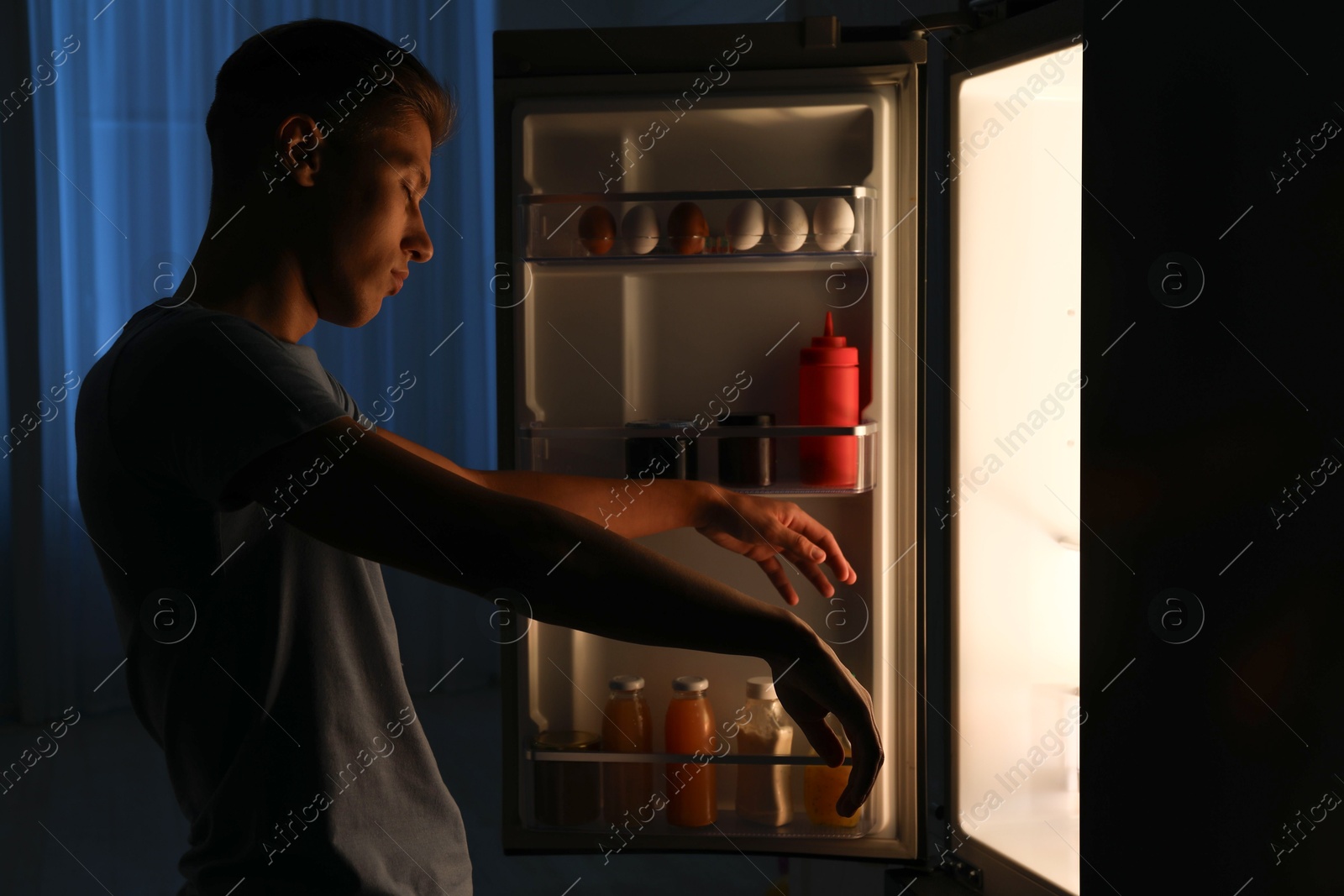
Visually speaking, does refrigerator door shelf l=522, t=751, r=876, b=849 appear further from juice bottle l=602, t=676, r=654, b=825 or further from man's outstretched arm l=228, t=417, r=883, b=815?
man's outstretched arm l=228, t=417, r=883, b=815

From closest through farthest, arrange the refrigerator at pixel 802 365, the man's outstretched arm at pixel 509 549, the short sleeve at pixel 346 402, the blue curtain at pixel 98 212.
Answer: the man's outstretched arm at pixel 509 549 < the short sleeve at pixel 346 402 < the refrigerator at pixel 802 365 < the blue curtain at pixel 98 212

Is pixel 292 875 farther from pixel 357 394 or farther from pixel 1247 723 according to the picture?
pixel 357 394

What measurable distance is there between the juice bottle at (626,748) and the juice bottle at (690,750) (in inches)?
1.4

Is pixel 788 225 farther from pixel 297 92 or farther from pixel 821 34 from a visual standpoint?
pixel 297 92

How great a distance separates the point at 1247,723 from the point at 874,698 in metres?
0.59

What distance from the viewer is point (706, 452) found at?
150cm

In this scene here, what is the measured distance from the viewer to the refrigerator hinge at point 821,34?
1.34m

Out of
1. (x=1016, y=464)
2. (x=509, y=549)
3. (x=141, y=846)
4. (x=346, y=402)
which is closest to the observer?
(x=509, y=549)

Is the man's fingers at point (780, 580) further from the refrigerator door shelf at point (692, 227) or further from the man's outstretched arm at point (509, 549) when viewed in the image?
the man's outstretched arm at point (509, 549)

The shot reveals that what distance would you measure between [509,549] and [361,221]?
0.36 meters

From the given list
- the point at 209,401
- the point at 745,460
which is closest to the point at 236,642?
the point at 209,401

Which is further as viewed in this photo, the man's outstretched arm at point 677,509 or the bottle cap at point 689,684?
the bottle cap at point 689,684

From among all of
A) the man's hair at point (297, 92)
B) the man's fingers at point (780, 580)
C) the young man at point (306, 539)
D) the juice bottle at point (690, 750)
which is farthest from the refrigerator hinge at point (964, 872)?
the man's hair at point (297, 92)

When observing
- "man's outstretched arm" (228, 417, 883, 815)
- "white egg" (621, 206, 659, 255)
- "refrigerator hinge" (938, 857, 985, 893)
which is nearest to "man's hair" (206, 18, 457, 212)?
"man's outstretched arm" (228, 417, 883, 815)
